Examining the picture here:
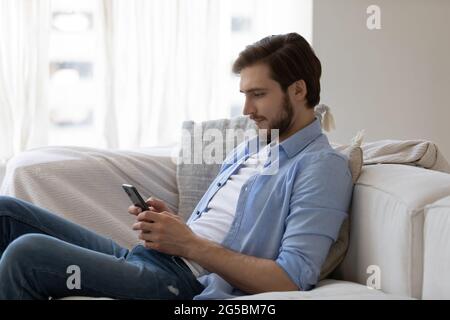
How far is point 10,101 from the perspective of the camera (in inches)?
119

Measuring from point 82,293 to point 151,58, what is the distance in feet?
6.11

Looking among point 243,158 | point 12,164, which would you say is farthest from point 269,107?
point 12,164

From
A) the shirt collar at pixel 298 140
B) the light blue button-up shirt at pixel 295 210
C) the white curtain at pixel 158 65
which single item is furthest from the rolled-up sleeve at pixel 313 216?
the white curtain at pixel 158 65

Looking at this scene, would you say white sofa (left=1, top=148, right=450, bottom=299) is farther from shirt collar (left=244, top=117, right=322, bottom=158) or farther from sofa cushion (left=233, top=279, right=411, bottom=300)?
shirt collar (left=244, top=117, right=322, bottom=158)

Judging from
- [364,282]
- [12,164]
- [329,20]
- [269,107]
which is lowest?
[364,282]

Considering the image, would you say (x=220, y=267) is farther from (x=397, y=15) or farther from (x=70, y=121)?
(x=397, y=15)

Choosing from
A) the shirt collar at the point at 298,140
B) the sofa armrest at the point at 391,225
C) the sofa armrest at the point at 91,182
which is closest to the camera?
the sofa armrest at the point at 391,225

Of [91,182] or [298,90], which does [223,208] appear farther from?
[91,182]

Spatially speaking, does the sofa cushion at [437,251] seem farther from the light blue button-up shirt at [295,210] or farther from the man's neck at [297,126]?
the man's neck at [297,126]

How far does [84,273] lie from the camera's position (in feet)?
4.95

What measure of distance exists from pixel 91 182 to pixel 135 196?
0.60 m

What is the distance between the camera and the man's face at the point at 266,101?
179 centimetres

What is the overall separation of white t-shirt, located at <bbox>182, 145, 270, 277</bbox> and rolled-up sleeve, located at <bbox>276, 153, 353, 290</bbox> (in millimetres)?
197

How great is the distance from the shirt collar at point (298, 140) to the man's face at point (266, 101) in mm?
43
